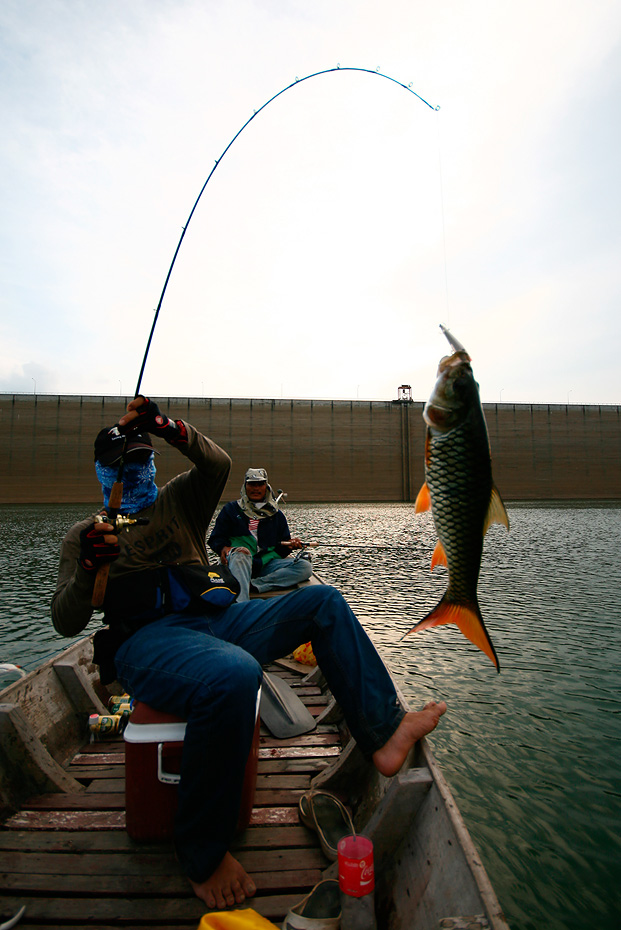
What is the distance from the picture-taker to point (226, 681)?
227 cm

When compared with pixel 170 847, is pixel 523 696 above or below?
below

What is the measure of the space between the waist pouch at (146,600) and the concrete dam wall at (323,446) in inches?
1521

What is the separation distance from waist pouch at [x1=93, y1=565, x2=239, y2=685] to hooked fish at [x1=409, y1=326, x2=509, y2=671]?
1296 millimetres

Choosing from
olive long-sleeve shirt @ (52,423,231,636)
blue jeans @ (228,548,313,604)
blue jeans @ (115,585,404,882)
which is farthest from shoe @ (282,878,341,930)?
blue jeans @ (228,548,313,604)

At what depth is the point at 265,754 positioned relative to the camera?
3602 millimetres

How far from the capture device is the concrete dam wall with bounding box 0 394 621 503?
41719 mm

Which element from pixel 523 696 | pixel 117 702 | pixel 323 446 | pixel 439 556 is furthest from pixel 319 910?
pixel 323 446

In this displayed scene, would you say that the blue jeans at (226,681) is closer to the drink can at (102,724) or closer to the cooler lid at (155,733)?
the cooler lid at (155,733)

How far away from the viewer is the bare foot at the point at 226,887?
218cm

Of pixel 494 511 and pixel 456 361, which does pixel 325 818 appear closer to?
pixel 494 511

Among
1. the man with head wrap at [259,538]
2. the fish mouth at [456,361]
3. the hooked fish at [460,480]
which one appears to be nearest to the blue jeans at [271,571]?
the man with head wrap at [259,538]

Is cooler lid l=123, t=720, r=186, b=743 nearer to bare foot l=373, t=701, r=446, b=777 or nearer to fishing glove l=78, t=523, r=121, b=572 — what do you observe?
fishing glove l=78, t=523, r=121, b=572

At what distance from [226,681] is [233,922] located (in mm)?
842

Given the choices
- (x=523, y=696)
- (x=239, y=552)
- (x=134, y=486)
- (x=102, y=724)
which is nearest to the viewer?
(x=134, y=486)
